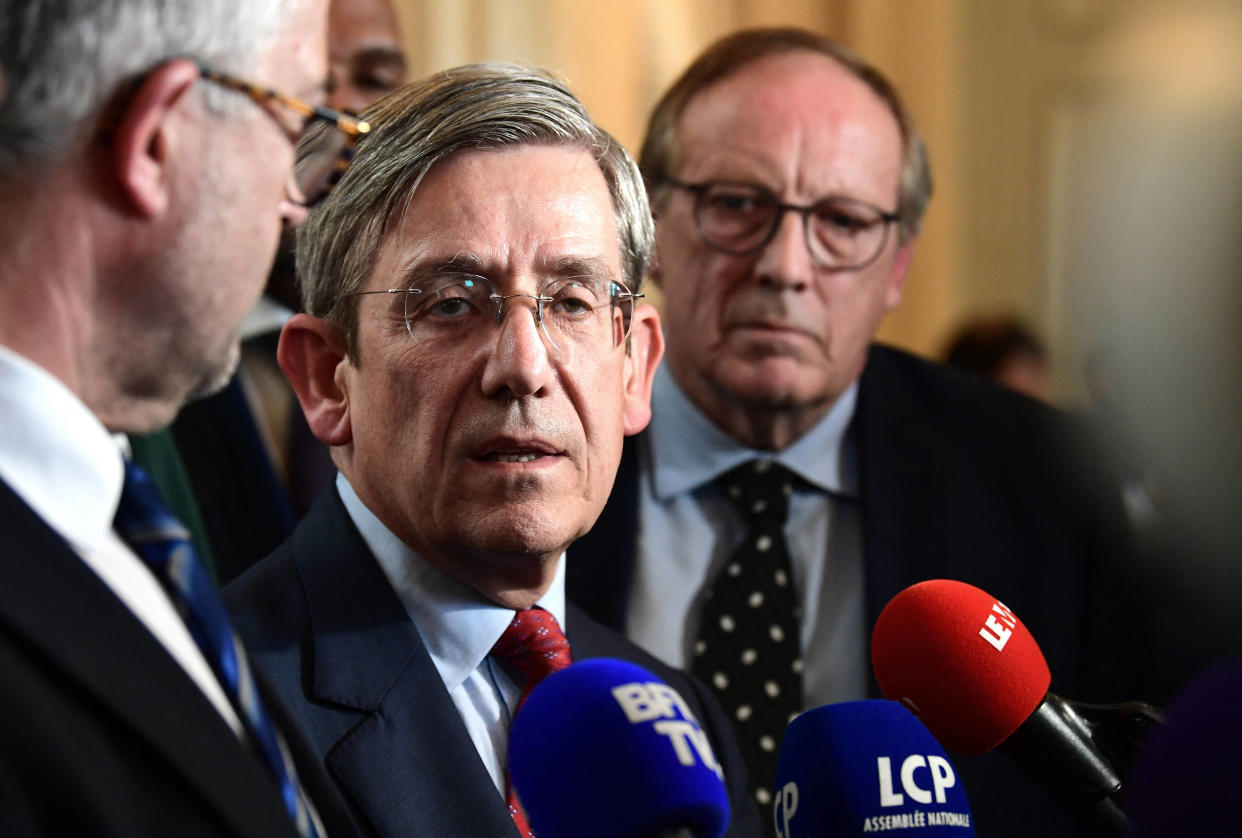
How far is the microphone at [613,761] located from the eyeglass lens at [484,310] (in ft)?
1.53

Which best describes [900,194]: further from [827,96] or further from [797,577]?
[797,577]

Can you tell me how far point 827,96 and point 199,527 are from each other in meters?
1.27

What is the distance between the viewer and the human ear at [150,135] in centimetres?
95

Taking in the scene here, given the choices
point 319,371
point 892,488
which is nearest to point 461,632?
point 319,371

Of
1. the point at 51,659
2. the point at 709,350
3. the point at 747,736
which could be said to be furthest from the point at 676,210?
the point at 51,659

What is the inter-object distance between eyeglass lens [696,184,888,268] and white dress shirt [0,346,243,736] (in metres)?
1.50

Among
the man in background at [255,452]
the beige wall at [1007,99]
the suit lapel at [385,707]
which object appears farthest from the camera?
the beige wall at [1007,99]

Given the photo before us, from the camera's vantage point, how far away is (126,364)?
39.3 inches

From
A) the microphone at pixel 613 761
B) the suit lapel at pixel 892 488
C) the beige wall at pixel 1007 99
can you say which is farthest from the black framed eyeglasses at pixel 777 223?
the beige wall at pixel 1007 99

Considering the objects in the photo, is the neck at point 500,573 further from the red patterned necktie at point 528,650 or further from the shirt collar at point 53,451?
the shirt collar at point 53,451

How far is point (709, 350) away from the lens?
7.75 ft

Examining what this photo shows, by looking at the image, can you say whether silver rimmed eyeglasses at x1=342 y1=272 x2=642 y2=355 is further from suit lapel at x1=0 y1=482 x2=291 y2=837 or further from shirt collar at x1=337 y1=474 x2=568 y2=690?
suit lapel at x1=0 y1=482 x2=291 y2=837

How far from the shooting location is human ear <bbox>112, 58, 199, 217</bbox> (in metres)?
0.95

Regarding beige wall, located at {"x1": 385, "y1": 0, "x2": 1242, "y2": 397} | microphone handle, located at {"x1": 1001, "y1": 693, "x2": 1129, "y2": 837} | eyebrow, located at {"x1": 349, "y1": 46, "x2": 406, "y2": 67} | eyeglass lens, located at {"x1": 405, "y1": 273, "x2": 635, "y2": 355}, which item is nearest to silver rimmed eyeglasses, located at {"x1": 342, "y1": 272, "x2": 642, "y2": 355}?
eyeglass lens, located at {"x1": 405, "y1": 273, "x2": 635, "y2": 355}
